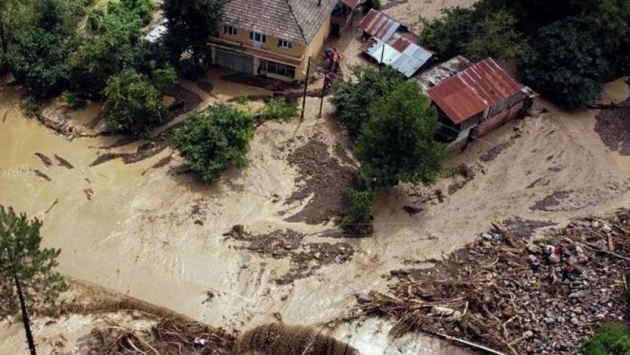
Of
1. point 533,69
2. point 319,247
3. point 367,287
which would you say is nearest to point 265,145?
point 319,247

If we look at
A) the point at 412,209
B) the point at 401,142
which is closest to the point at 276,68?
the point at 401,142

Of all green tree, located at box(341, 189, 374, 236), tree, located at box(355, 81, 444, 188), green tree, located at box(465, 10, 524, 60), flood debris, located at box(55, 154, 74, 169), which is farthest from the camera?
green tree, located at box(465, 10, 524, 60)

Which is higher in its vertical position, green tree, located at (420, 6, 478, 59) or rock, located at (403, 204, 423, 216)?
green tree, located at (420, 6, 478, 59)

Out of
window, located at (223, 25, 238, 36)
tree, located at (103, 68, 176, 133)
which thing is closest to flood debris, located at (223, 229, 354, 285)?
tree, located at (103, 68, 176, 133)

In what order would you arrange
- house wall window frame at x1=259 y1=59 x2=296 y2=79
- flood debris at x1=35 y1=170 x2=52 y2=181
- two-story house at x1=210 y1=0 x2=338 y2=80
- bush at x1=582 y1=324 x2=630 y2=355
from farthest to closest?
house wall window frame at x1=259 y1=59 x2=296 y2=79
two-story house at x1=210 y1=0 x2=338 y2=80
flood debris at x1=35 y1=170 x2=52 y2=181
bush at x1=582 y1=324 x2=630 y2=355

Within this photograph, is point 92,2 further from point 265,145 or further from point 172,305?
point 172,305

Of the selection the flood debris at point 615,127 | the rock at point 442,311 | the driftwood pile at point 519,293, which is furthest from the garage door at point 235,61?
the flood debris at point 615,127

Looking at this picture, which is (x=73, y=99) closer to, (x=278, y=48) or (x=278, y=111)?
(x=278, y=111)

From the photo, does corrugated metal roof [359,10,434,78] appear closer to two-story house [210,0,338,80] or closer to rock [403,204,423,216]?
two-story house [210,0,338,80]
